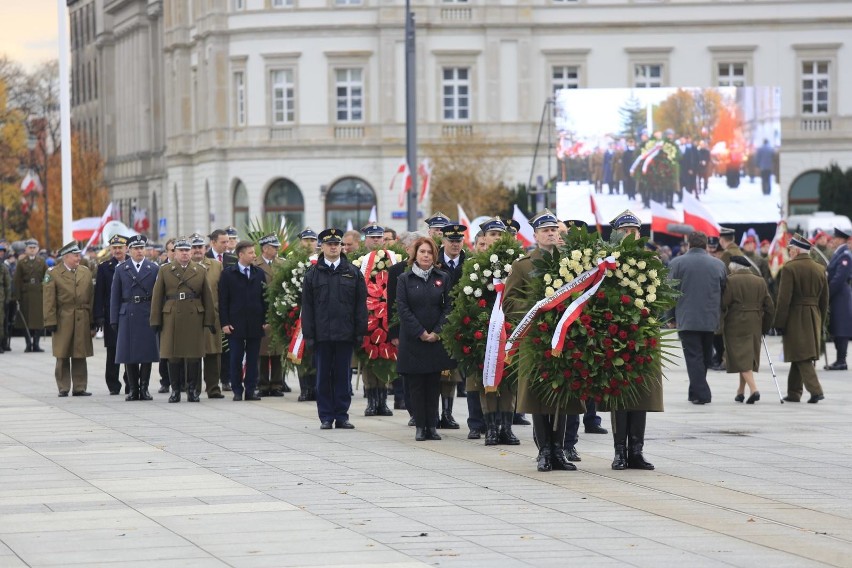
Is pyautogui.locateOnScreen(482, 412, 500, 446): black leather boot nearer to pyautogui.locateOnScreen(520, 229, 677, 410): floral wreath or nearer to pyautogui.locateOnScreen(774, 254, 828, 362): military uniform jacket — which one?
pyautogui.locateOnScreen(520, 229, 677, 410): floral wreath

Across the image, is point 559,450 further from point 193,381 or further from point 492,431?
point 193,381

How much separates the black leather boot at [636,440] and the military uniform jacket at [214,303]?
865cm

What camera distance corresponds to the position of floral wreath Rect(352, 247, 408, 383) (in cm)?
1962

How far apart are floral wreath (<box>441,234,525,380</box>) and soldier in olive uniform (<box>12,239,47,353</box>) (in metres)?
20.2

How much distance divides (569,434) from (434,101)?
205 ft

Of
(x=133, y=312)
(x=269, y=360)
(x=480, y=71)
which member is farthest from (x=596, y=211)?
(x=480, y=71)

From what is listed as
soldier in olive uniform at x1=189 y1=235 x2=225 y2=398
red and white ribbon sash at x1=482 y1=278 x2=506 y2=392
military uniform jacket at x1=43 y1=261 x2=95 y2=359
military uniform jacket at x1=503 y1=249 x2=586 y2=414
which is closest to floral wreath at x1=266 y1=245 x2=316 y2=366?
soldier in olive uniform at x1=189 y1=235 x2=225 y2=398

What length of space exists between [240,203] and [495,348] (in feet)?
215

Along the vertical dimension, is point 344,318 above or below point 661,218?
below

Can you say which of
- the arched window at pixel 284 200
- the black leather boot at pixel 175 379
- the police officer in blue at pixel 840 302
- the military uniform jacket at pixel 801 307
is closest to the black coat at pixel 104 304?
the black leather boot at pixel 175 379

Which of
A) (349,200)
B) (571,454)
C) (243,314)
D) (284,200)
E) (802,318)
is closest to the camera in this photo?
(571,454)

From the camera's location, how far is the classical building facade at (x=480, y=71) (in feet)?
252

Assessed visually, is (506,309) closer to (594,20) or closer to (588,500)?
(588,500)

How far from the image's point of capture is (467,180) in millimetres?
73500
